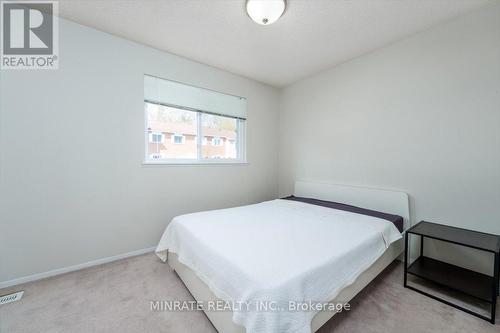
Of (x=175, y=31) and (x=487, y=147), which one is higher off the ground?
(x=175, y=31)

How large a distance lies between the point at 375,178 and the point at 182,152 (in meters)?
2.69

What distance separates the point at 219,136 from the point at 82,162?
1787 mm

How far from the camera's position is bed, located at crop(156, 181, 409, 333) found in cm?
102

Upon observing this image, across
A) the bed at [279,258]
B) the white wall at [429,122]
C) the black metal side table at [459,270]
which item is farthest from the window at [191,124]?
the black metal side table at [459,270]

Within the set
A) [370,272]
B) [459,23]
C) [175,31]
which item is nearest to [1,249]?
[175,31]

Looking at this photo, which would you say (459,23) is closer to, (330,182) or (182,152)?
(330,182)

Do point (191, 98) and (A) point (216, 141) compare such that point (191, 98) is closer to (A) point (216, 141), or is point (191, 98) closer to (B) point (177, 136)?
(B) point (177, 136)

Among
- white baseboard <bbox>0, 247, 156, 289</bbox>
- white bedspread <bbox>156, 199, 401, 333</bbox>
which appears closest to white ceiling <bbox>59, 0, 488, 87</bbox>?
white bedspread <bbox>156, 199, 401, 333</bbox>

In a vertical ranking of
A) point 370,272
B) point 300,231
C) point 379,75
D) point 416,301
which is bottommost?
point 416,301

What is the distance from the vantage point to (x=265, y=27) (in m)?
2.06

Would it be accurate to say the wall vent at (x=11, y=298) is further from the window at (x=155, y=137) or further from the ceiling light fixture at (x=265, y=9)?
the ceiling light fixture at (x=265, y=9)

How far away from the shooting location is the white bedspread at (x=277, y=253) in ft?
3.34

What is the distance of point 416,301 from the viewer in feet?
5.37

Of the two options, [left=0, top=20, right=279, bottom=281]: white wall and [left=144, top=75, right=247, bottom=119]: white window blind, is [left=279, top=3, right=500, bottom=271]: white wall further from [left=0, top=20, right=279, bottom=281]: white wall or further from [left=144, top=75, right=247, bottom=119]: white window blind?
[left=0, top=20, right=279, bottom=281]: white wall
